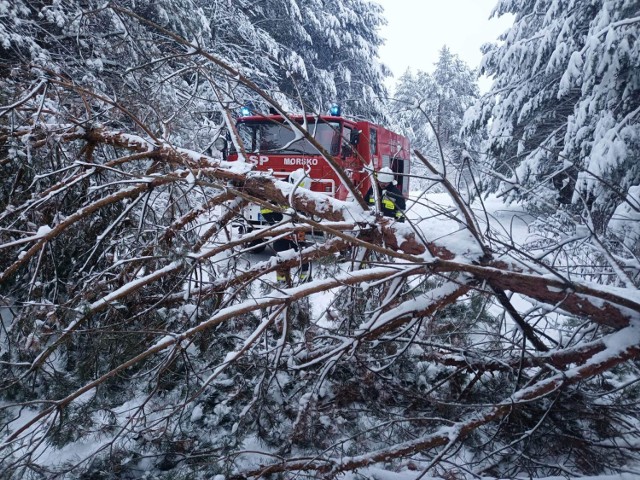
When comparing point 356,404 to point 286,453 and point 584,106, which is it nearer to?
point 286,453

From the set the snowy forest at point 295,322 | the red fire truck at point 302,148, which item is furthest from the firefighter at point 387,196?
the red fire truck at point 302,148

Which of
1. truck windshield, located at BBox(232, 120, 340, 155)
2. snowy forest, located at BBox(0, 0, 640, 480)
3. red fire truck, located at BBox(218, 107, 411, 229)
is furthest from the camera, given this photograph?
truck windshield, located at BBox(232, 120, 340, 155)

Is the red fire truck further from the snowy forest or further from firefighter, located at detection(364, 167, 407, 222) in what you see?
the snowy forest

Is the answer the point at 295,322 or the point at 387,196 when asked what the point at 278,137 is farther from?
the point at 295,322

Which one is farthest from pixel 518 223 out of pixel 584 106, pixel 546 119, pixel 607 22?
pixel 546 119

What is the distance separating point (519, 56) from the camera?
7305 millimetres

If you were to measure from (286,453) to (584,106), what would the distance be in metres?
6.43

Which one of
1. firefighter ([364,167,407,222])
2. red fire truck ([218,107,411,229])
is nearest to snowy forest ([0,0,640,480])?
firefighter ([364,167,407,222])

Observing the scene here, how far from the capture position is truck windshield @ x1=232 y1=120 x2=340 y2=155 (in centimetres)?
664

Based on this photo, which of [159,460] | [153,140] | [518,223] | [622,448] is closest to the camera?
[622,448]

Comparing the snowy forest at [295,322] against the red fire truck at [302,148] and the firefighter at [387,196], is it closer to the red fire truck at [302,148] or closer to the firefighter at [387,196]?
the firefighter at [387,196]

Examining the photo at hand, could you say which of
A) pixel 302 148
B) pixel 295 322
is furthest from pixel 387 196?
pixel 302 148

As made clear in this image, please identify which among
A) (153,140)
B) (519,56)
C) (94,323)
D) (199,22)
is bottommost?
(94,323)

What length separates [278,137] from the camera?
272 inches
